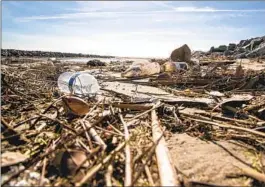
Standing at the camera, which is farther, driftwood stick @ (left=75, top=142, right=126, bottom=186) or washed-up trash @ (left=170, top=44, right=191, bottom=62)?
washed-up trash @ (left=170, top=44, right=191, bottom=62)

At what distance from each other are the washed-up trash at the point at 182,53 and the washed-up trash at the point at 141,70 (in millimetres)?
5274

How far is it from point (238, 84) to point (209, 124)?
16.5 ft

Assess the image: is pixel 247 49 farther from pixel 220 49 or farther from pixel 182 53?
pixel 182 53

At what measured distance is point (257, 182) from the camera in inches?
121

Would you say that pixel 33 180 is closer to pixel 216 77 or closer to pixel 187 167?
pixel 187 167

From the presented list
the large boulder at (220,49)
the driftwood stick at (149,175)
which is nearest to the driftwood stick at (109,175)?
the driftwood stick at (149,175)

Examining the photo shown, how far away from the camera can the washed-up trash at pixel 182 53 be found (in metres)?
17.8

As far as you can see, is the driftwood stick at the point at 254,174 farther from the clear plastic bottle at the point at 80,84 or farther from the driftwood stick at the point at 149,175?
the clear plastic bottle at the point at 80,84

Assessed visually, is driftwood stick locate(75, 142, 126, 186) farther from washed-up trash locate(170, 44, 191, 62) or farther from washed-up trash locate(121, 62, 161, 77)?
washed-up trash locate(170, 44, 191, 62)

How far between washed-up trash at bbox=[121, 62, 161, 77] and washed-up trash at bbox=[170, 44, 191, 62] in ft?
17.3

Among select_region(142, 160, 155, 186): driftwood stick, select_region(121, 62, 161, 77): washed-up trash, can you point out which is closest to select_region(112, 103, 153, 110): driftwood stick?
select_region(142, 160, 155, 186): driftwood stick

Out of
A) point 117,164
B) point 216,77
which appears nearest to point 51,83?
point 216,77

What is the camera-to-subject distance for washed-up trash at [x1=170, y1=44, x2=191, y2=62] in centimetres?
1780

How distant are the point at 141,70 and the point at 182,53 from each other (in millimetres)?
6483
